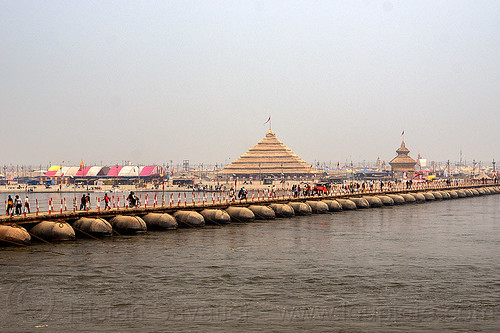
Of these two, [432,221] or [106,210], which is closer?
[106,210]

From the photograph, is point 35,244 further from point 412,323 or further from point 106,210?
point 412,323

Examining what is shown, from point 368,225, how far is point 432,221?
37.1ft

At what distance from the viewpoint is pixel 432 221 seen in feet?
283

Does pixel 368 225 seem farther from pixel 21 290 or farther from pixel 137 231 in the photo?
pixel 21 290

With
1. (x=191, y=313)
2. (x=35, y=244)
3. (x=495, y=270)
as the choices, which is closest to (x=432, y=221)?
(x=495, y=270)

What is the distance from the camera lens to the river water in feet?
107

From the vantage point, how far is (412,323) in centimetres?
3244

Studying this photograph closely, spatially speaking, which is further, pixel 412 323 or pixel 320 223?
pixel 320 223

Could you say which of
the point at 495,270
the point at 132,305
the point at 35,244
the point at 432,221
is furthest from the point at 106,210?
the point at 432,221

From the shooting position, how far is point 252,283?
136ft

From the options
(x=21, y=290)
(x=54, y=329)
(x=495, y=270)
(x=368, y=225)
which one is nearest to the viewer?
(x=54, y=329)

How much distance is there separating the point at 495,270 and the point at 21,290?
30.3 metres

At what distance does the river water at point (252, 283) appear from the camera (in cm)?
3269

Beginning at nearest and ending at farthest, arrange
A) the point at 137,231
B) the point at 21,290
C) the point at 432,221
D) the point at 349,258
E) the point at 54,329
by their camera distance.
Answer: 1. the point at 54,329
2. the point at 21,290
3. the point at 349,258
4. the point at 137,231
5. the point at 432,221
